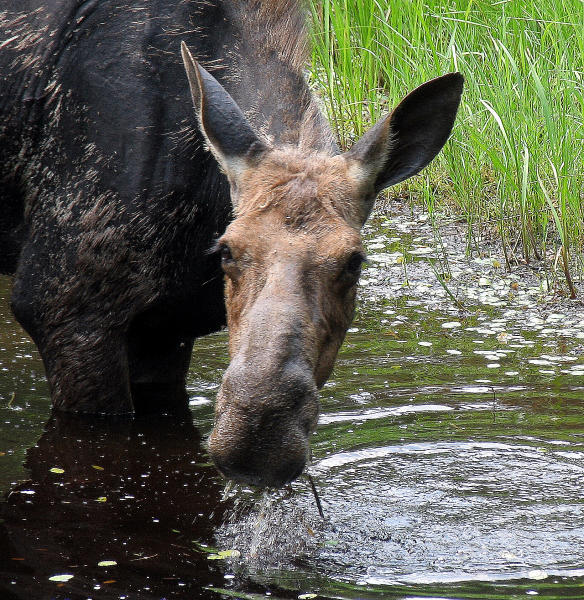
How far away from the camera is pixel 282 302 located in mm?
→ 4176

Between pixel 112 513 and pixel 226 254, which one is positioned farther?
pixel 112 513

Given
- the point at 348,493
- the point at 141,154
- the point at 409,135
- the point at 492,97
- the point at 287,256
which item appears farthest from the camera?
the point at 492,97

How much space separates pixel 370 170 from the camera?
4.93m

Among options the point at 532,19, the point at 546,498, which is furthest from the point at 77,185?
the point at 532,19

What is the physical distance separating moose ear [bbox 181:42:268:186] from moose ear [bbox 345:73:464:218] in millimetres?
433

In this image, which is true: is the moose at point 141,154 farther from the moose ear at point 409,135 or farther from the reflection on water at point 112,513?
the reflection on water at point 112,513

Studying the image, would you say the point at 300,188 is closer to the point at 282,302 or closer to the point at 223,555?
the point at 282,302

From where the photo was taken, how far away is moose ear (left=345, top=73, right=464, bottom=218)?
16.1 feet

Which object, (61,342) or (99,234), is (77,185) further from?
(61,342)

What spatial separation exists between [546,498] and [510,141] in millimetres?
3743

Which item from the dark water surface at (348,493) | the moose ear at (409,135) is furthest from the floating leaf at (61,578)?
the moose ear at (409,135)

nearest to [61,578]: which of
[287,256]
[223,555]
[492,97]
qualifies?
[223,555]

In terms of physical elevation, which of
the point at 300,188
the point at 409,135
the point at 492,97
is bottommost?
the point at 300,188

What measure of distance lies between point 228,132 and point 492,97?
14.4 ft
